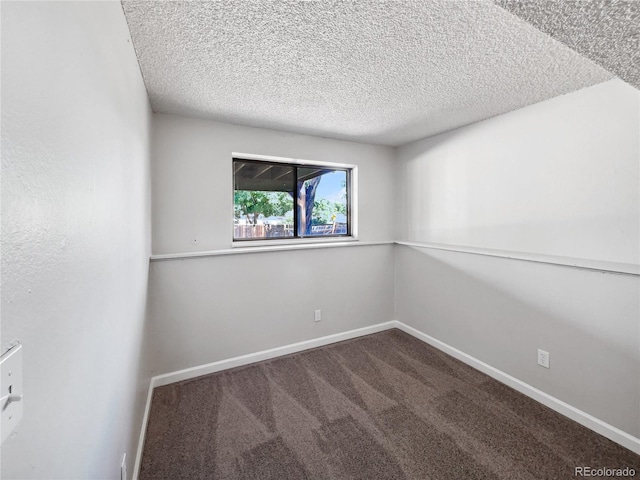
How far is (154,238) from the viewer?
239 cm

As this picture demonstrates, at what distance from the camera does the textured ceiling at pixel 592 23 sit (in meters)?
0.74

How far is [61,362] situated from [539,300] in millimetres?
2743

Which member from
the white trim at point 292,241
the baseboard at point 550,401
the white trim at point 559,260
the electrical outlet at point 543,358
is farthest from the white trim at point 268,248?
the electrical outlet at point 543,358

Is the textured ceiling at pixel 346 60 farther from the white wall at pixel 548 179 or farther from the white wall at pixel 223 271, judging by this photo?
the white wall at pixel 223 271

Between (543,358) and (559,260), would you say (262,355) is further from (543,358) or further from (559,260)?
(559,260)

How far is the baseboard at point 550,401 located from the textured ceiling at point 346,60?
222 centimetres

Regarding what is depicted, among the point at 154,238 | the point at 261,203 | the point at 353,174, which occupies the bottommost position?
the point at 154,238

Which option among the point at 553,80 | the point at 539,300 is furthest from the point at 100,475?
the point at 553,80

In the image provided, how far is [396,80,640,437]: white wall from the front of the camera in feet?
5.82

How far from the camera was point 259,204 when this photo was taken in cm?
295

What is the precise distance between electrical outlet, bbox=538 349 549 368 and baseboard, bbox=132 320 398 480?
1.60m

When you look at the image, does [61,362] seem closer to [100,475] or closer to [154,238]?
[100,475]

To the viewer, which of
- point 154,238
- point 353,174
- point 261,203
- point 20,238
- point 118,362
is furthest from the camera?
point 353,174

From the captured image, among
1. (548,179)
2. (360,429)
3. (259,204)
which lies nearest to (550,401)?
(360,429)
